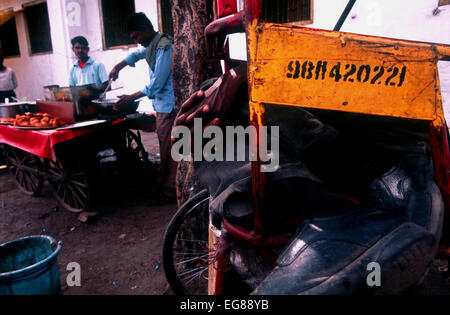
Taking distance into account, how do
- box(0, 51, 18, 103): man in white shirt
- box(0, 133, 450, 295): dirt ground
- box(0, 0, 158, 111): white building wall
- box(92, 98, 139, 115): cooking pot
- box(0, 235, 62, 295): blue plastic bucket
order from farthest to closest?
1. box(0, 0, 158, 111): white building wall
2. box(0, 51, 18, 103): man in white shirt
3. box(92, 98, 139, 115): cooking pot
4. box(0, 133, 450, 295): dirt ground
5. box(0, 235, 62, 295): blue plastic bucket

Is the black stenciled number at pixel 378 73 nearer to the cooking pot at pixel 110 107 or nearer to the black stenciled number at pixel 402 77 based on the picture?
the black stenciled number at pixel 402 77

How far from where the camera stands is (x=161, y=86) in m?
3.70

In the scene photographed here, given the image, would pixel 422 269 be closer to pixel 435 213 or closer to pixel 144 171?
pixel 435 213

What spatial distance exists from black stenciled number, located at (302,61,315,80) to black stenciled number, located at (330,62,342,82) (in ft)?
0.23

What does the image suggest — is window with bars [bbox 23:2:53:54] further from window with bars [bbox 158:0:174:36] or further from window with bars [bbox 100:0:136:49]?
window with bars [bbox 158:0:174:36]

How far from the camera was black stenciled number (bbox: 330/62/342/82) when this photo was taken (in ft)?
3.58

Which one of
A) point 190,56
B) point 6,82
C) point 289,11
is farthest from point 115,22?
point 190,56

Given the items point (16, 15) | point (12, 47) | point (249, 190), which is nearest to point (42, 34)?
point (16, 15)

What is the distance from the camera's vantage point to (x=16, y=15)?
10781 millimetres

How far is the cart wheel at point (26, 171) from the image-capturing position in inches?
168

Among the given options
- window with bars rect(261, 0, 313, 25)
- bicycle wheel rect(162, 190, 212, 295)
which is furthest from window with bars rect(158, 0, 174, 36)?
bicycle wheel rect(162, 190, 212, 295)

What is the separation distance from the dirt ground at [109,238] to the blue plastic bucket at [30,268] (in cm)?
39
